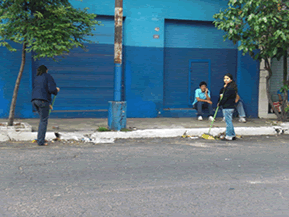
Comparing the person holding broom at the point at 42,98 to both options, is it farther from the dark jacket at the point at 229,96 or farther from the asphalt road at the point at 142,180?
the dark jacket at the point at 229,96

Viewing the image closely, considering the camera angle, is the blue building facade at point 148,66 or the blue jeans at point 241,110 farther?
the blue jeans at point 241,110

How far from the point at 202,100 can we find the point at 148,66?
84.0 inches

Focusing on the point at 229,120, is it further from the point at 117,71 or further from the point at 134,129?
the point at 117,71

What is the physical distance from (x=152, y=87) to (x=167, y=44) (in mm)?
1599

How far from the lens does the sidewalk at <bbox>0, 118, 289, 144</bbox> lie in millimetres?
7906

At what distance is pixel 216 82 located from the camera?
40.6ft

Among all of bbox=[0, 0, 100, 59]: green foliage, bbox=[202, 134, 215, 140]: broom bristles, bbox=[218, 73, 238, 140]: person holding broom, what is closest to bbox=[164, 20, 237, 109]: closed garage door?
bbox=[202, 134, 215, 140]: broom bristles

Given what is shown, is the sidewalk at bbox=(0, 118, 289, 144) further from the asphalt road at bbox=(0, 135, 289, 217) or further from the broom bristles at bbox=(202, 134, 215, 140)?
the asphalt road at bbox=(0, 135, 289, 217)

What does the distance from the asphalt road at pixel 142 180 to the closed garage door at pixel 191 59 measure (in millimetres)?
4982

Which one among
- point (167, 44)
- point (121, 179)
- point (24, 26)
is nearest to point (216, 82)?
point (167, 44)

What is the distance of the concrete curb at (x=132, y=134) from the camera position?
305 inches

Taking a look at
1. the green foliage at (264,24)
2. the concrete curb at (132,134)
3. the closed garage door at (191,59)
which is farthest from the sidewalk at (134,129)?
the green foliage at (264,24)

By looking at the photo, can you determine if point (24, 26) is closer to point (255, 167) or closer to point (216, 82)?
point (255, 167)

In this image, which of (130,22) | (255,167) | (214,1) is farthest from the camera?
(214,1)
